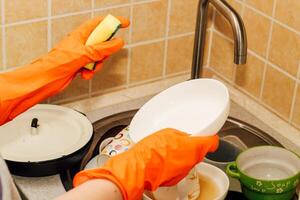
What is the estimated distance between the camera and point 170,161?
101cm

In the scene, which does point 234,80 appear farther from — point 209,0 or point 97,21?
point 97,21

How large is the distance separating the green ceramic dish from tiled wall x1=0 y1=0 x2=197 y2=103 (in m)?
0.39

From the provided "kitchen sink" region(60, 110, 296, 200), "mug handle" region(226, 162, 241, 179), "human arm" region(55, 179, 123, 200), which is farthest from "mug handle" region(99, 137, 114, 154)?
"human arm" region(55, 179, 123, 200)

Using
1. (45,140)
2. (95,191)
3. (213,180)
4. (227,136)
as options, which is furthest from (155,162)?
(227,136)

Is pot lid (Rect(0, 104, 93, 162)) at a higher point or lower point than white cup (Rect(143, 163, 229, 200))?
higher

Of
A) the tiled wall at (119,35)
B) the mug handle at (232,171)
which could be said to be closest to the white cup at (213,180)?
the mug handle at (232,171)

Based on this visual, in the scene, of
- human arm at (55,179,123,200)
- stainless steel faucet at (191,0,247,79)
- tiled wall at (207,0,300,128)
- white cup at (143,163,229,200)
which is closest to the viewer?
human arm at (55,179,123,200)

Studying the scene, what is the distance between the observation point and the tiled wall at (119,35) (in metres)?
1.31

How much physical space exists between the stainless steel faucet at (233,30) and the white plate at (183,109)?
0.09 meters

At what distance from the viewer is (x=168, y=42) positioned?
1.53 meters

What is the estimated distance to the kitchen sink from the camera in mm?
1377

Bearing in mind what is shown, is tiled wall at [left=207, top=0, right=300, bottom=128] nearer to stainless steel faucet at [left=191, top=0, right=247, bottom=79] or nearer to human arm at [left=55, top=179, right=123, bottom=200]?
stainless steel faucet at [left=191, top=0, right=247, bottom=79]

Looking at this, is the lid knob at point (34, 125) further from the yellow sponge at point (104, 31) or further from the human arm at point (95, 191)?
the human arm at point (95, 191)

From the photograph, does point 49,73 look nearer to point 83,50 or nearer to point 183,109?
point 83,50
